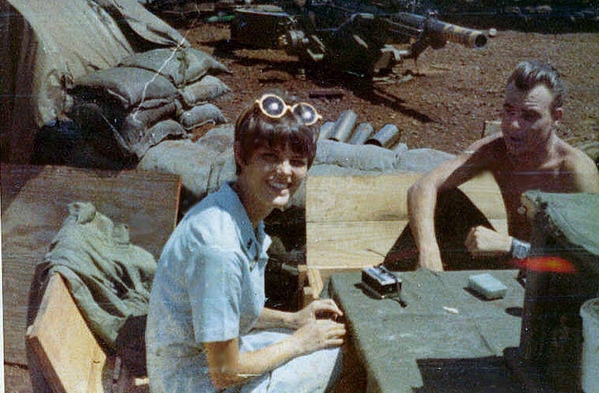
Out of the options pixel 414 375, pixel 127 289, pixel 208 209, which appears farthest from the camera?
pixel 127 289

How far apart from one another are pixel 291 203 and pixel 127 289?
118cm

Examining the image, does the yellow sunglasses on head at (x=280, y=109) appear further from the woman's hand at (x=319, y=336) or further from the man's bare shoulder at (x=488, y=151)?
the man's bare shoulder at (x=488, y=151)

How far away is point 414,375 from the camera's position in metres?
1.57

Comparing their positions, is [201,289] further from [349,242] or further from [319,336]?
[349,242]

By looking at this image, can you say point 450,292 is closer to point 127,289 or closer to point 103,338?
point 103,338

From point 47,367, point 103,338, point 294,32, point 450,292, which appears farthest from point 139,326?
point 294,32

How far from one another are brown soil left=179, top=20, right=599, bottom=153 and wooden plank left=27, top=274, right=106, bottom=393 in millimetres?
4015

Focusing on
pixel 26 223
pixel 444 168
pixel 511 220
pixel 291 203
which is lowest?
pixel 26 223

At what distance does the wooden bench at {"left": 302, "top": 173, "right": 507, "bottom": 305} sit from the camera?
127 inches

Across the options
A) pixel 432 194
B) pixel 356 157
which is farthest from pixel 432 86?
pixel 432 194

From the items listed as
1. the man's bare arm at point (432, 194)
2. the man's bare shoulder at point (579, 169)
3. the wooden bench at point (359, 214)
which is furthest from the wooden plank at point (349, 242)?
the man's bare shoulder at point (579, 169)

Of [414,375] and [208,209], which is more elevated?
[208,209]

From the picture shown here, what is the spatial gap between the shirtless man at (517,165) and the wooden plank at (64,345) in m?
1.49

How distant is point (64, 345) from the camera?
2.28 m
